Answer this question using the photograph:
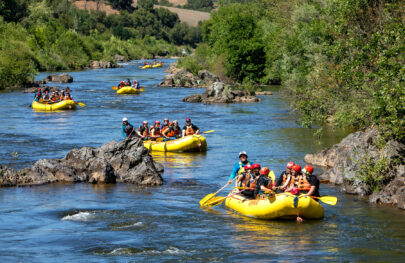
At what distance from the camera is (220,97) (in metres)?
47.3

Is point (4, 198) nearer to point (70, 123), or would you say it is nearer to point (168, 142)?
point (168, 142)

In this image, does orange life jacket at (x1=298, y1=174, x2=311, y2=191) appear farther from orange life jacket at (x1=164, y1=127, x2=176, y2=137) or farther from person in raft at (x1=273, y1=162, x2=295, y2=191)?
orange life jacket at (x1=164, y1=127, x2=176, y2=137)

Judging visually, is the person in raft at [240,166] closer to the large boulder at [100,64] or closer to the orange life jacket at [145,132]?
the orange life jacket at [145,132]

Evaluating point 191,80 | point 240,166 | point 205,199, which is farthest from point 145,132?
point 191,80

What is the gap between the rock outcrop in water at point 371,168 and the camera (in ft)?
57.3

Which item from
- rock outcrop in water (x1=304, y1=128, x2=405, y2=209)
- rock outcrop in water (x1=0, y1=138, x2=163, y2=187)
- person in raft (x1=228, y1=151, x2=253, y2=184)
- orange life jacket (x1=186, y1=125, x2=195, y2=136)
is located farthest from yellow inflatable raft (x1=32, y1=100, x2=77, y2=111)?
person in raft (x1=228, y1=151, x2=253, y2=184)

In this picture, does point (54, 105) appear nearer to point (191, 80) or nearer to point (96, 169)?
point (191, 80)

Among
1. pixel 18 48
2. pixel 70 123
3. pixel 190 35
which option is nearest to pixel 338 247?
pixel 70 123

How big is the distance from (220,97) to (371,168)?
97.6ft

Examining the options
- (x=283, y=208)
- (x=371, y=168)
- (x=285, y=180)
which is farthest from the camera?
(x=371, y=168)

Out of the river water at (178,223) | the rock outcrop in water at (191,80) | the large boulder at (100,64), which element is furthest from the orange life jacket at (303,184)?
the large boulder at (100,64)

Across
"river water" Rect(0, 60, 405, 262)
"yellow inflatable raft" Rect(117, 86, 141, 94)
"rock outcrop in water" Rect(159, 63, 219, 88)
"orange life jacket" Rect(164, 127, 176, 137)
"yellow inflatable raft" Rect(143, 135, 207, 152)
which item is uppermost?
"rock outcrop in water" Rect(159, 63, 219, 88)

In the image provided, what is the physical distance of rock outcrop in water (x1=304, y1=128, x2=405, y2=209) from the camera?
1747cm

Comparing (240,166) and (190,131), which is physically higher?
(240,166)
